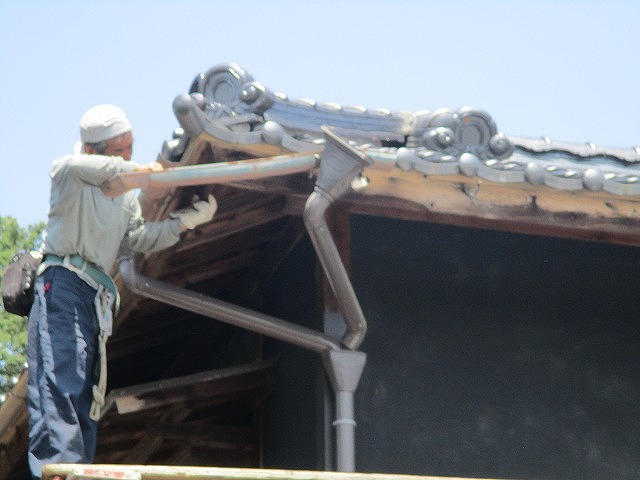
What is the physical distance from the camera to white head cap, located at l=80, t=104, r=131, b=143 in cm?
616

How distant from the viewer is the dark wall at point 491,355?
6855mm

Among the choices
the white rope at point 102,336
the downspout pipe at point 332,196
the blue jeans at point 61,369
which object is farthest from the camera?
the downspout pipe at point 332,196

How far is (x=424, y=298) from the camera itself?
714 centimetres

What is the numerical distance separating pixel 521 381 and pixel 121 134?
253 cm

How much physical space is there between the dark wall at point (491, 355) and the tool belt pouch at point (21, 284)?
161cm

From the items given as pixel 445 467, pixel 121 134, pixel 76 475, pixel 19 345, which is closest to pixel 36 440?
pixel 76 475

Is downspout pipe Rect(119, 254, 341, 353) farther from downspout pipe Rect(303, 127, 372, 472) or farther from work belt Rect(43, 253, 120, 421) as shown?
work belt Rect(43, 253, 120, 421)

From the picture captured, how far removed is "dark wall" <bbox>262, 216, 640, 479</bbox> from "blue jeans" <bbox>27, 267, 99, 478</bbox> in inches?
60.4

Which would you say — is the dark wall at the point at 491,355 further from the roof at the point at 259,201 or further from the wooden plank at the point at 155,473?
the wooden plank at the point at 155,473

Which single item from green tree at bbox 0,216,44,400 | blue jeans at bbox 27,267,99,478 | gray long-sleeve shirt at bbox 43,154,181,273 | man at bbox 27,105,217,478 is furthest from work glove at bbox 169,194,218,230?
green tree at bbox 0,216,44,400

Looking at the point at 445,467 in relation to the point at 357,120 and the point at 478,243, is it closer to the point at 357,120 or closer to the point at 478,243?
the point at 478,243

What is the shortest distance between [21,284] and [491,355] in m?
2.53

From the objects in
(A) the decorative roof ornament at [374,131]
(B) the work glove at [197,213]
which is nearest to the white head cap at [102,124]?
(A) the decorative roof ornament at [374,131]

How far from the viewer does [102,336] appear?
5941 millimetres
